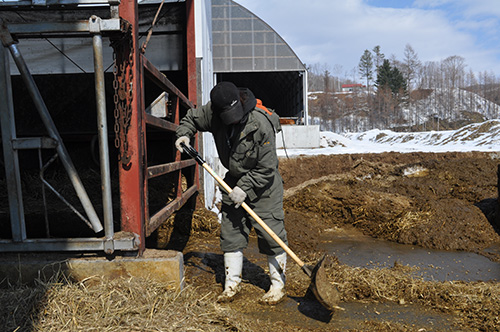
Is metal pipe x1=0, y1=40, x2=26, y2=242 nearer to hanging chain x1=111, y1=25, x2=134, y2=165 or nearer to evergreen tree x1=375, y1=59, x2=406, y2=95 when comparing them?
hanging chain x1=111, y1=25, x2=134, y2=165

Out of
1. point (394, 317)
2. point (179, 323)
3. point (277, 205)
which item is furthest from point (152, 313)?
point (394, 317)

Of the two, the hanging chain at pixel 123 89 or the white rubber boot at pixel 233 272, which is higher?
the hanging chain at pixel 123 89

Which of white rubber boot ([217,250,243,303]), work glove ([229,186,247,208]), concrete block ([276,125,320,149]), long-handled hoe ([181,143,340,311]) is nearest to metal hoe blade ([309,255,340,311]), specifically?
long-handled hoe ([181,143,340,311])

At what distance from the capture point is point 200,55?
629 cm

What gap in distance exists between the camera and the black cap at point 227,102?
3.15 meters

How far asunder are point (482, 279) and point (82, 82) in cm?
650

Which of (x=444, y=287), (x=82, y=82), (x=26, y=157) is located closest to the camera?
(x=444, y=287)

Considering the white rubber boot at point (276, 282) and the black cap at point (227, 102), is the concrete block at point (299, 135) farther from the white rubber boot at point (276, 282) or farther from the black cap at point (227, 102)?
the black cap at point (227, 102)

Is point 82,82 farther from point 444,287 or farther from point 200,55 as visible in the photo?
point 444,287

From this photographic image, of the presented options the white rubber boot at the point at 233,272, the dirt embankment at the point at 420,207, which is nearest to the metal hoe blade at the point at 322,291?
the white rubber boot at the point at 233,272

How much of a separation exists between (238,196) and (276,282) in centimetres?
89

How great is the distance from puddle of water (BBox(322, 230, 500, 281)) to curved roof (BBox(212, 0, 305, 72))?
16.4 m

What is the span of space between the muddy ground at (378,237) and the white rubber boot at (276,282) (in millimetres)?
75

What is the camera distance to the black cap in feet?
10.3
